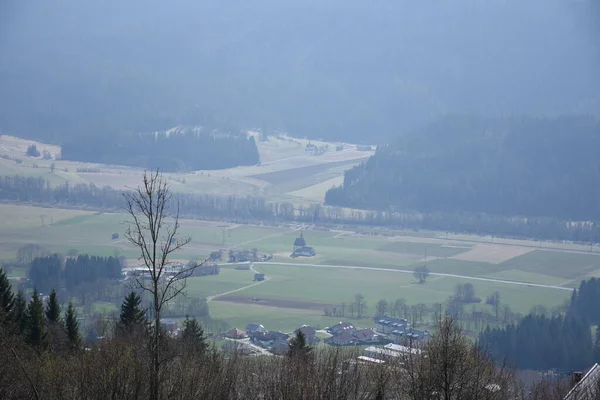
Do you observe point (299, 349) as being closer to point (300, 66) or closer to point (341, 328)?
point (341, 328)

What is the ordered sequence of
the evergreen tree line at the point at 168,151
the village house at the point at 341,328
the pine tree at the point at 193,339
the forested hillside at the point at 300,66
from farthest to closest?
the forested hillside at the point at 300,66 < the evergreen tree line at the point at 168,151 < the village house at the point at 341,328 < the pine tree at the point at 193,339

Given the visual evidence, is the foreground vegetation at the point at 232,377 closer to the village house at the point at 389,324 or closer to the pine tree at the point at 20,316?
the pine tree at the point at 20,316

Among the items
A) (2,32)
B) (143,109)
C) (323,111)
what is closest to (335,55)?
(323,111)

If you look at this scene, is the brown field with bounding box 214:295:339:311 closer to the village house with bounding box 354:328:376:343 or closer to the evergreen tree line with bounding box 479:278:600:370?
the village house with bounding box 354:328:376:343

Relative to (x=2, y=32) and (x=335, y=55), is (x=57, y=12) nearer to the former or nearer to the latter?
(x=2, y=32)

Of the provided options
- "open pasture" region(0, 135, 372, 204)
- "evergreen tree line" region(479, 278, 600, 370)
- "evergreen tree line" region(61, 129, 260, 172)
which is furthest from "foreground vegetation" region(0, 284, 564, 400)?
"evergreen tree line" region(61, 129, 260, 172)

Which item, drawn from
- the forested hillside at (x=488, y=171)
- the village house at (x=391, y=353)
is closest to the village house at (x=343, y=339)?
the village house at (x=391, y=353)
